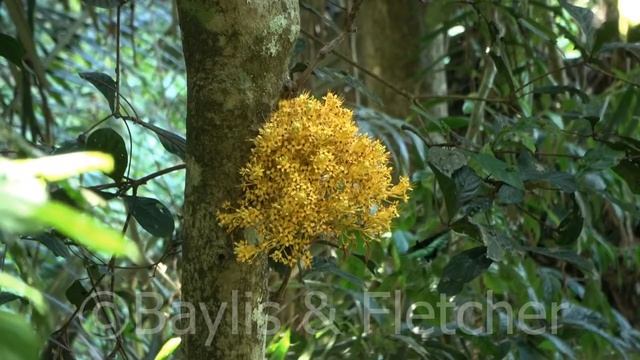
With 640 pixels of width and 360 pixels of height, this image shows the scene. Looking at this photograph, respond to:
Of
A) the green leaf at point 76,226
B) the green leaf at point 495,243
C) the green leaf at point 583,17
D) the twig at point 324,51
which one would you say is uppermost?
the green leaf at point 583,17

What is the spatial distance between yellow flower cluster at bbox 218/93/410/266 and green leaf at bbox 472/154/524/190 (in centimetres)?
32

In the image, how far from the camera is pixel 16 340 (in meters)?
0.29

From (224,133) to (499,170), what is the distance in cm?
42

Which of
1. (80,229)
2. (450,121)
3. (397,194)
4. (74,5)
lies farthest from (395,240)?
(74,5)

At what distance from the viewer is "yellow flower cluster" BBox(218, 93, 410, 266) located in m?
0.73

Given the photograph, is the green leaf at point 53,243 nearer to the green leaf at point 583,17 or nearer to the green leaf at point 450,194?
the green leaf at point 450,194

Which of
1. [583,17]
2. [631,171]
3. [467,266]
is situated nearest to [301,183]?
[467,266]

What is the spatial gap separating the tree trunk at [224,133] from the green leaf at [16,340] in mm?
456

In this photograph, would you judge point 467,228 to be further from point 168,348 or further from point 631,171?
point 168,348

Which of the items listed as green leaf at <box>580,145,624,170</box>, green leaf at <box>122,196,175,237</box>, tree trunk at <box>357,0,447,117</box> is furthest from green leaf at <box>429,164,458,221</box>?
tree trunk at <box>357,0,447,117</box>

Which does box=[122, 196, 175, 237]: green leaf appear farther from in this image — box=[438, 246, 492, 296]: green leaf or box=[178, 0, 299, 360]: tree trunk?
box=[438, 246, 492, 296]: green leaf

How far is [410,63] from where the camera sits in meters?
1.83

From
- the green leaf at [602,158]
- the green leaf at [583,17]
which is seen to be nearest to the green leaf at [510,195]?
the green leaf at [602,158]

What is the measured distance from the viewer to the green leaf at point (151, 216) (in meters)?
1.00
